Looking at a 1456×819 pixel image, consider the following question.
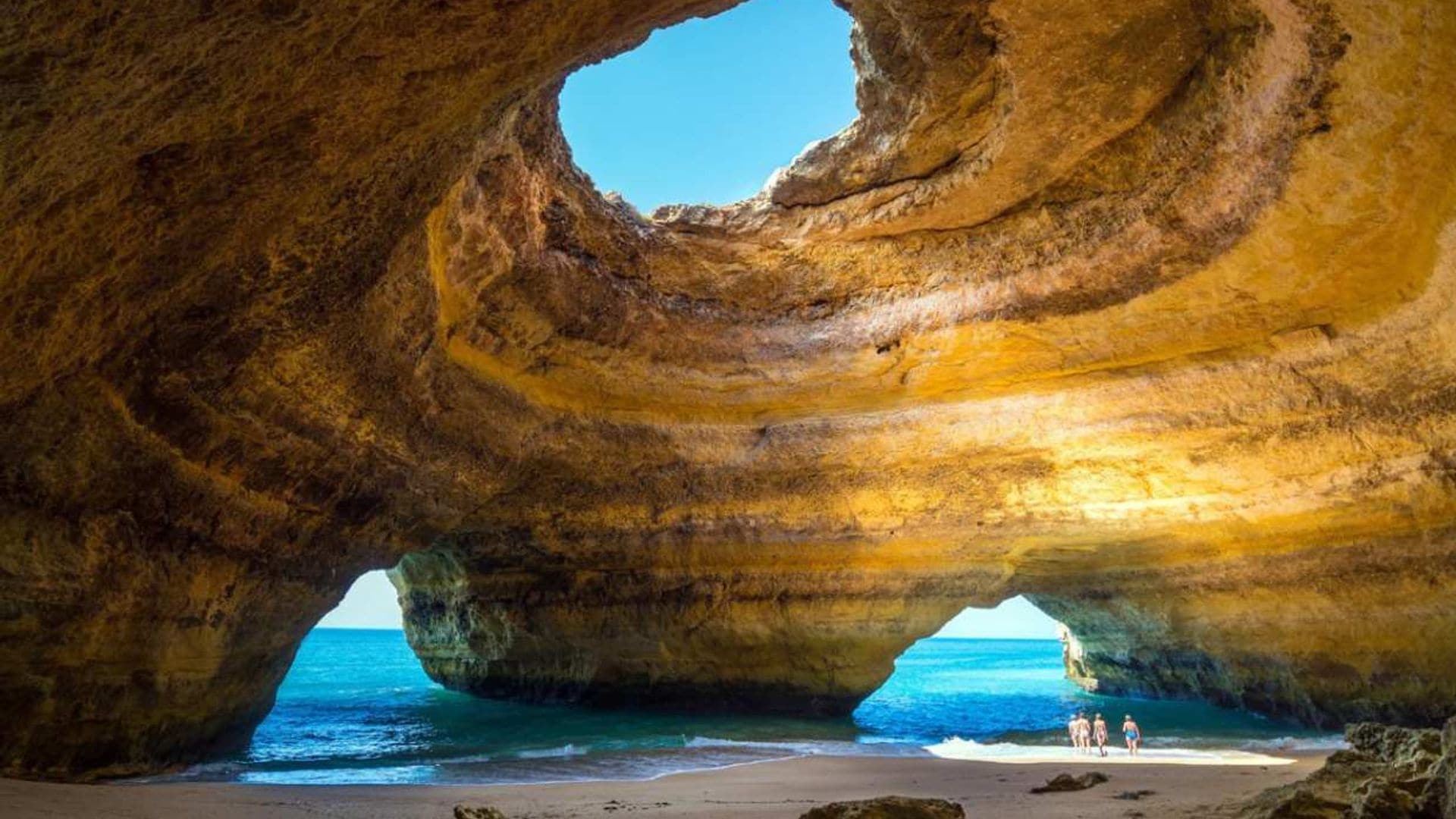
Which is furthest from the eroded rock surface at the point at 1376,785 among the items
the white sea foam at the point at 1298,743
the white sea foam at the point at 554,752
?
the white sea foam at the point at 554,752

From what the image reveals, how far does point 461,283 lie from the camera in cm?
855

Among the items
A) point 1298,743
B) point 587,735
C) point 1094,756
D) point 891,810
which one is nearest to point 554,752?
point 587,735

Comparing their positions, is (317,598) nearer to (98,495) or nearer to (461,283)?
(98,495)

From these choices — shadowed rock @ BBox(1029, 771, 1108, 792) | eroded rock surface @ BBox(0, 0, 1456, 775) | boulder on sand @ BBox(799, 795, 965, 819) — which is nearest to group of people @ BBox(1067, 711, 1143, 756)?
eroded rock surface @ BBox(0, 0, 1456, 775)

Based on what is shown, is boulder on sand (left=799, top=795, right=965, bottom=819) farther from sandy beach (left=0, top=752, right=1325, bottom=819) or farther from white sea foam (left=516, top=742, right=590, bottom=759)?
white sea foam (left=516, top=742, right=590, bottom=759)

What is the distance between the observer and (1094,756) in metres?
9.05

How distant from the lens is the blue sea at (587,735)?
7969 millimetres

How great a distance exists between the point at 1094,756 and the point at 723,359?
6411mm

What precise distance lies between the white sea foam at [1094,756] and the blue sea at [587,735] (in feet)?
1.92

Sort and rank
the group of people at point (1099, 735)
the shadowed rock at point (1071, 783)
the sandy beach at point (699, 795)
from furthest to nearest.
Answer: the group of people at point (1099, 735) < the shadowed rock at point (1071, 783) < the sandy beach at point (699, 795)

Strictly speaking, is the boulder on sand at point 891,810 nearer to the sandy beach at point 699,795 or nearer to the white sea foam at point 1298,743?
the sandy beach at point 699,795

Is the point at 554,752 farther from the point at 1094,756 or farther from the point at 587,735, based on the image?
the point at 1094,756

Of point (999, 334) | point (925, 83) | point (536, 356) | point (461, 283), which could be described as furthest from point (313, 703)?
point (925, 83)

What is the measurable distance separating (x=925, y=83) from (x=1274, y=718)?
10.7 meters
